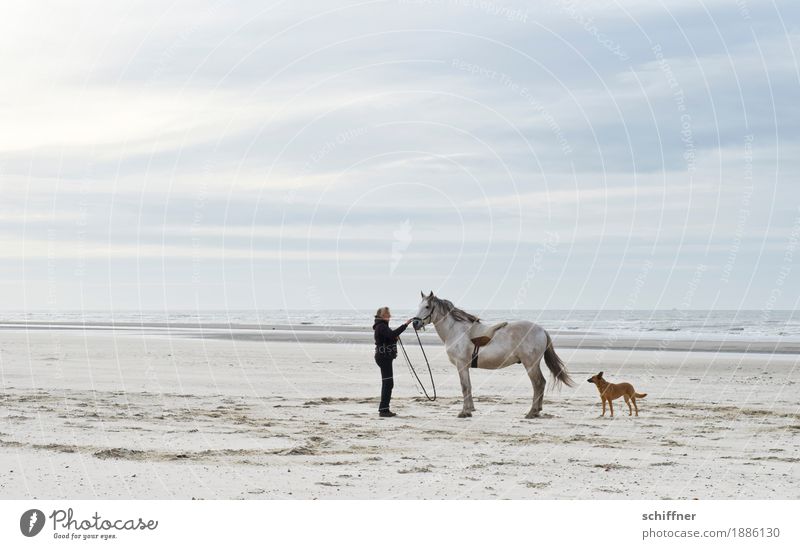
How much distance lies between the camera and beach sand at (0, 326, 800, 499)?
398 inches

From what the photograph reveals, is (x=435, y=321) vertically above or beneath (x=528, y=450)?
above

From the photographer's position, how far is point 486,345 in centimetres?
1631

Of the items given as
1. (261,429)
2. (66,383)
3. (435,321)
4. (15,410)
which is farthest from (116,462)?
(66,383)

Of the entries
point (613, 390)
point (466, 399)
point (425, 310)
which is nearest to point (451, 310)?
point (425, 310)

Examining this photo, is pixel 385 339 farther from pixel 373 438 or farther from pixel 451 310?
pixel 373 438

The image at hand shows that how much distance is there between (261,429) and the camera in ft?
47.1

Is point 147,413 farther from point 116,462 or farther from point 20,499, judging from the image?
point 20,499

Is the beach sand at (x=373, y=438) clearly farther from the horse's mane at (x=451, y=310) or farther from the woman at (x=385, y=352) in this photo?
the horse's mane at (x=451, y=310)

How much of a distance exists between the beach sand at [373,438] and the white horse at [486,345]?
76 centimetres

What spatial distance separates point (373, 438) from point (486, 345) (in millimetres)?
3690

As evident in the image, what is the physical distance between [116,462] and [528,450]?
18.9 ft

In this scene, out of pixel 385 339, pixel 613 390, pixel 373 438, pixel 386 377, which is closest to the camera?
pixel 373 438

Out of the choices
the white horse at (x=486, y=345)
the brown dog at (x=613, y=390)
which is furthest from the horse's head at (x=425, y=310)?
the brown dog at (x=613, y=390)

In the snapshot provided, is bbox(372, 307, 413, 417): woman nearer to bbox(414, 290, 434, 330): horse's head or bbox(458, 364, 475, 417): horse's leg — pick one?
bbox(414, 290, 434, 330): horse's head
